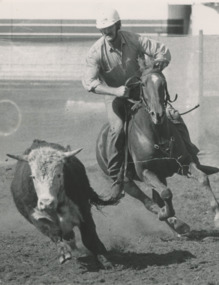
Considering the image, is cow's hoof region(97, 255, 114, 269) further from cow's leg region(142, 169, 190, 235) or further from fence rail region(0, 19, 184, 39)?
fence rail region(0, 19, 184, 39)

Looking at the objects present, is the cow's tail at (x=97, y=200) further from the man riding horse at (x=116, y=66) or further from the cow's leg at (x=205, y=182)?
the cow's leg at (x=205, y=182)

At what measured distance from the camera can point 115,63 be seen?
341 inches

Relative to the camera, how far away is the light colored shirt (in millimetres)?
8570

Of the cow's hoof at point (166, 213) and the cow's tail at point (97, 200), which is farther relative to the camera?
the cow's hoof at point (166, 213)

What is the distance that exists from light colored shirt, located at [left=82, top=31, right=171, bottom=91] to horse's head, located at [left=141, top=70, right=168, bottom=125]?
17.4 inches

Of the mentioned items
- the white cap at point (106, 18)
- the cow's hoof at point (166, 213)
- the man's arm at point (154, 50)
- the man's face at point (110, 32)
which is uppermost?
the white cap at point (106, 18)

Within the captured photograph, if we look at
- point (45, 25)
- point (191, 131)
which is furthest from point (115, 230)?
point (45, 25)

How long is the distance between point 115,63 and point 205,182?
1.55 m

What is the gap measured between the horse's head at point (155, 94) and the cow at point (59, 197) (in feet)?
3.11

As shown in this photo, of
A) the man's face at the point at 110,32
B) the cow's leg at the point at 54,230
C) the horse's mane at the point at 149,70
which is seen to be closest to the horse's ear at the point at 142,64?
the horse's mane at the point at 149,70

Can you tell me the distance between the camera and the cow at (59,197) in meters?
7.04

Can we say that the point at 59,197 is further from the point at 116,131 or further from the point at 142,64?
the point at 142,64

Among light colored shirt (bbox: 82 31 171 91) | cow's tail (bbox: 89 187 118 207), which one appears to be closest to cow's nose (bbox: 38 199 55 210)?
cow's tail (bbox: 89 187 118 207)

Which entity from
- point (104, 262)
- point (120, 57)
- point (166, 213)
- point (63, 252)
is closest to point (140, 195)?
point (166, 213)
